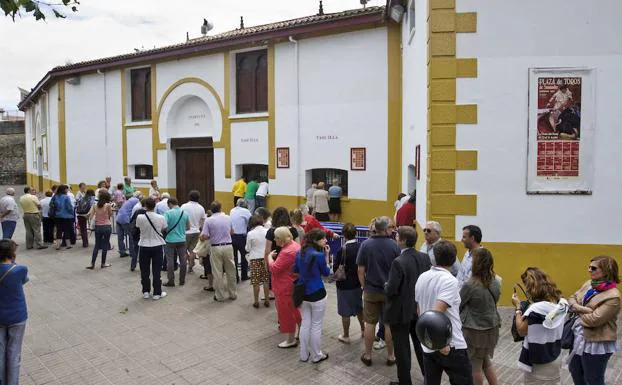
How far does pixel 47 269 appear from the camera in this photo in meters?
10.9

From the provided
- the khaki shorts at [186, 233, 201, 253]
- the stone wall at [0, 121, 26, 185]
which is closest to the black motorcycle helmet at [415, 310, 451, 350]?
the khaki shorts at [186, 233, 201, 253]

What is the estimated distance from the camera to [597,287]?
4.20 meters

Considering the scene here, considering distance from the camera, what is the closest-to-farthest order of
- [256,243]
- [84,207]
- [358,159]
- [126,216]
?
1. [256,243]
2. [126,216]
3. [84,207]
4. [358,159]

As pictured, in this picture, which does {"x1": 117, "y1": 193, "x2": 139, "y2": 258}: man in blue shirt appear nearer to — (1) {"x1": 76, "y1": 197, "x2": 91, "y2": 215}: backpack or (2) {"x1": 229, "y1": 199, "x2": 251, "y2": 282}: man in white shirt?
(1) {"x1": 76, "y1": 197, "x2": 91, "y2": 215}: backpack

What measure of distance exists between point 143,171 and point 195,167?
3062 millimetres

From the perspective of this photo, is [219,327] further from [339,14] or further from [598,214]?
[339,14]

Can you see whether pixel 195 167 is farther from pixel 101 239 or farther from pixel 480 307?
pixel 480 307

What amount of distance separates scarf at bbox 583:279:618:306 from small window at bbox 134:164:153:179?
1885cm

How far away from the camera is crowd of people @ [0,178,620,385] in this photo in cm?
411

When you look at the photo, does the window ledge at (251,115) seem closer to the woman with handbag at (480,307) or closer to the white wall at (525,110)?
the white wall at (525,110)

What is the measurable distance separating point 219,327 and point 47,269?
585 centimetres

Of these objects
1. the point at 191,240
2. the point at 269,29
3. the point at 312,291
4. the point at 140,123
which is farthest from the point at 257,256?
the point at 140,123

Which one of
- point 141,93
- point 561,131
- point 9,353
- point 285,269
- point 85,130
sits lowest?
point 9,353

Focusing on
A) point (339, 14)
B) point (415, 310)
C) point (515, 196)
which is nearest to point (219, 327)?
point (415, 310)
